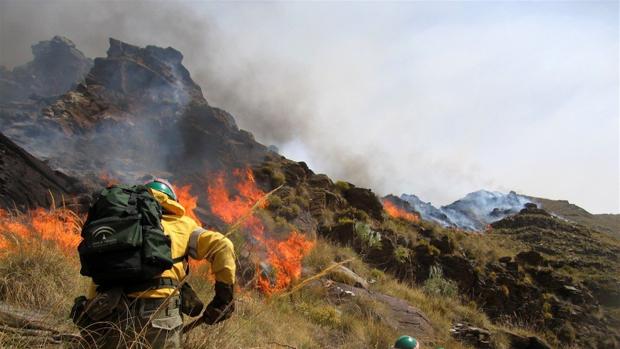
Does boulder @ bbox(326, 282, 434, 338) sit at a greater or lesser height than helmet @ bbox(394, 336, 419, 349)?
lesser

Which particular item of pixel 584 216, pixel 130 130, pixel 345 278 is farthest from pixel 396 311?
pixel 584 216

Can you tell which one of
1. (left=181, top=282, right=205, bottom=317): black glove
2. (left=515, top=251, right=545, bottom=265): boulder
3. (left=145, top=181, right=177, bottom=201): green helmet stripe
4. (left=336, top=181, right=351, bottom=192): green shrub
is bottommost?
(left=181, top=282, right=205, bottom=317): black glove

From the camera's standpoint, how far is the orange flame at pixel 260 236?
32.9 ft

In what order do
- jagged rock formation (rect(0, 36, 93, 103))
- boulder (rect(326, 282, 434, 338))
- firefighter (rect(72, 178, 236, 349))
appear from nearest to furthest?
firefighter (rect(72, 178, 236, 349)) → boulder (rect(326, 282, 434, 338)) → jagged rock formation (rect(0, 36, 93, 103))

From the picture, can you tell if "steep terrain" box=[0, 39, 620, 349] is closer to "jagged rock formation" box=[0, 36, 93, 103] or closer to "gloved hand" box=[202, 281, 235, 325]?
"gloved hand" box=[202, 281, 235, 325]

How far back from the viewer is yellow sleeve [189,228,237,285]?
2859 mm

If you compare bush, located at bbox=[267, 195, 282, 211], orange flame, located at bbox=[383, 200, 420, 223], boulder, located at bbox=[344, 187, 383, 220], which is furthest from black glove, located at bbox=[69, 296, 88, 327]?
orange flame, located at bbox=[383, 200, 420, 223]

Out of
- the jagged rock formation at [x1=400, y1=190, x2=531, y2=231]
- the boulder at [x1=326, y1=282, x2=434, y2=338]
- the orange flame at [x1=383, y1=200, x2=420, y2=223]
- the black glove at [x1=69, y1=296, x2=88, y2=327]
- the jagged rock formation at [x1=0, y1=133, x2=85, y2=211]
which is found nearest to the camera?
the black glove at [x1=69, y1=296, x2=88, y2=327]

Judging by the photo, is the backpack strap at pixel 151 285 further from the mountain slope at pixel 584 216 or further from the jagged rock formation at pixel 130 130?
the mountain slope at pixel 584 216

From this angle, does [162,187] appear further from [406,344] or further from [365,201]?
[365,201]

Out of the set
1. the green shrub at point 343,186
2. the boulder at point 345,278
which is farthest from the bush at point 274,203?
the boulder at point 345,278

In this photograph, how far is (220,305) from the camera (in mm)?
2838

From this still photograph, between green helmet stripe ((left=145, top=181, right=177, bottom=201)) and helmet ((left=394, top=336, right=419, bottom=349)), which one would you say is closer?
green helmet stripe ((left=145, top=181, right=177, bottom=201))

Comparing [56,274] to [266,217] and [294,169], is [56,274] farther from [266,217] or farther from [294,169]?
[294,169]
